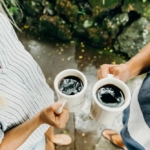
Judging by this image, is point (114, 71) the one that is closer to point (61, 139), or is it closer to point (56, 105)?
point (56, 105)

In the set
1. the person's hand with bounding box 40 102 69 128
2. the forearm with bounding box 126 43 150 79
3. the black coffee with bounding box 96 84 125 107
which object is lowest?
the forearm with bounding box 126 43 150 79

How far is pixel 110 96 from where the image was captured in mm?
1280

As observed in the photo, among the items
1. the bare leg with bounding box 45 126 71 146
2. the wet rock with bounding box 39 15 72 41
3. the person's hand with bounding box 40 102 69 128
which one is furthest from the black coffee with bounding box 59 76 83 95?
the wet rock with bounding box 39 15 72 41

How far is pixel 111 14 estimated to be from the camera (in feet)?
10.4

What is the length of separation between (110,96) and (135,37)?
1982mm

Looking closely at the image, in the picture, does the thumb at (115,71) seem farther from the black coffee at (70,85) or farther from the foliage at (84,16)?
the foliage at (84,16)

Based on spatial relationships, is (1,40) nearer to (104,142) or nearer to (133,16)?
(104,142)

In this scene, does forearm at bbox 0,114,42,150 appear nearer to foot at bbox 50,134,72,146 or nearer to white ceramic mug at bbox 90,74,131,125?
white ceramic mug at bbox 90,74,131,125

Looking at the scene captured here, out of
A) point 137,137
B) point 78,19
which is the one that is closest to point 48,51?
point 78,19

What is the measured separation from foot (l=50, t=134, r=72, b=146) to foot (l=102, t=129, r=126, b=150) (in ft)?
1.21

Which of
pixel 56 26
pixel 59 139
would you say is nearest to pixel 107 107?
pixel 59 139

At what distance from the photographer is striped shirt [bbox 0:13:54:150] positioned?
1.44m

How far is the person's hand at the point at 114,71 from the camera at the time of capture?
148 cm

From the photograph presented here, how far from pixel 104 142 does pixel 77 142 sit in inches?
11.0
